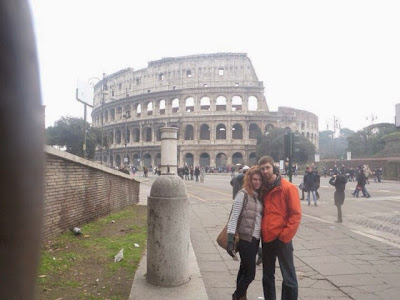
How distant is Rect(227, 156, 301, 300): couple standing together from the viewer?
3.20 meters

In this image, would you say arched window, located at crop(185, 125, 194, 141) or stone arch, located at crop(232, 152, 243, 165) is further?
arched window, located at crop(185, 125, 194, 141)

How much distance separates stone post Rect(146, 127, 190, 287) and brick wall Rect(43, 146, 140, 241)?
162 centimetres

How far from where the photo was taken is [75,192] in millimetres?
6895

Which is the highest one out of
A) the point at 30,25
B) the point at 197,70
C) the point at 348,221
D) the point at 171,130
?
the point at 197,70

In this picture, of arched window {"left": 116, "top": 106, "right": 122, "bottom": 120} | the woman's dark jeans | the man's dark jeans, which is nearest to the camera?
the man's dark jeans

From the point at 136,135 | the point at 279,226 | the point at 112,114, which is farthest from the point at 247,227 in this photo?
the point at 112,114

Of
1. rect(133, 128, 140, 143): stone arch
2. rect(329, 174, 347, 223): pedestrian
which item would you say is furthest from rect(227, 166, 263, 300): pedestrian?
rect(133, 128, 140, 143): stone arch

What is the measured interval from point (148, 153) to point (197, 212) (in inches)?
1701

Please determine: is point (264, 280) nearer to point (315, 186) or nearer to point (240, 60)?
point (315, 186)

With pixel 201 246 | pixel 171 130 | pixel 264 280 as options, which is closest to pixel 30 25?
pixel 264 280

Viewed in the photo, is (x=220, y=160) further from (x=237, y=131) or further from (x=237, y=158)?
(x=237, y=131)

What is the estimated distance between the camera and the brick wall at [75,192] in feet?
19.0

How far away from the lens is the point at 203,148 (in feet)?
166

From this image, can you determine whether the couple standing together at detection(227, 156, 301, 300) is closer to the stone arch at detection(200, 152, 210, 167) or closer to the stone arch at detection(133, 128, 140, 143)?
the stone arch at detection(200, 152, 210, 167)
